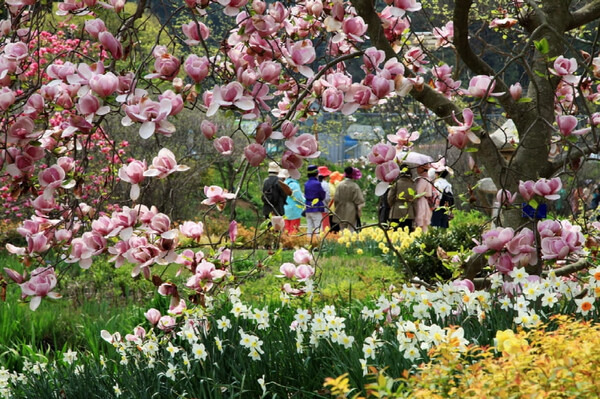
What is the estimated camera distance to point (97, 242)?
252 centimetres

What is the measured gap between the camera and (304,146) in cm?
243

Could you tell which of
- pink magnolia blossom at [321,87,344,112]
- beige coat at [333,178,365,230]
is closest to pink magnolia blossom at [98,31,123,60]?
pink magnolia blossom at [321,87,344,112]

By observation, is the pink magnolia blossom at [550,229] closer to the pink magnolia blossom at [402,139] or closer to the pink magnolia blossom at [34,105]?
the pink magnolia blossom at [402,139]

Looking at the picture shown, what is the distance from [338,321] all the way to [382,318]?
0.39 m

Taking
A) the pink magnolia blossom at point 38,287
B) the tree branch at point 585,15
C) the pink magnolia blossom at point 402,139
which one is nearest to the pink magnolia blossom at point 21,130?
the pink magnolia blossom at point 38,287

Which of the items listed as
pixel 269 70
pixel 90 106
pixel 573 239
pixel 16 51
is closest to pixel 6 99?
pixel 16 51

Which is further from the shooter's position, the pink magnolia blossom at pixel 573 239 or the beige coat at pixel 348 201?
the beige coat at pixel 348 201

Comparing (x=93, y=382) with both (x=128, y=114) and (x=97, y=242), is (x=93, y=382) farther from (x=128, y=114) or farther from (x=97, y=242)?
(x=128, y=114)

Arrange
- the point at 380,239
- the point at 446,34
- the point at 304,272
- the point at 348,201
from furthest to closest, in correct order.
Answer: the point at 348,201 → the point at 380,239 → the point at 446,34 → the point at 304,272

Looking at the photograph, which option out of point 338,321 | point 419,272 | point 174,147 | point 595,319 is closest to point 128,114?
point 338,321

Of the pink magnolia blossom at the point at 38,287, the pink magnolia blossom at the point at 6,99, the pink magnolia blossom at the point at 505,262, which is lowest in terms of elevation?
the pink magnolia blossom at the point at 38,287

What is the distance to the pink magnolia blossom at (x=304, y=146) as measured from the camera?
242 cm

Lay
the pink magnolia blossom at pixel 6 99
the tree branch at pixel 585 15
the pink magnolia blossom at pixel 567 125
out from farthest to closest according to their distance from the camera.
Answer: the tree branch at pixel 585 15, the pink magnolia blossom at pixel 567 125, the pink magnolia blossom at pixel 6 99

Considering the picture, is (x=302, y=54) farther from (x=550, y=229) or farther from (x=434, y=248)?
(x=434, y=248)
